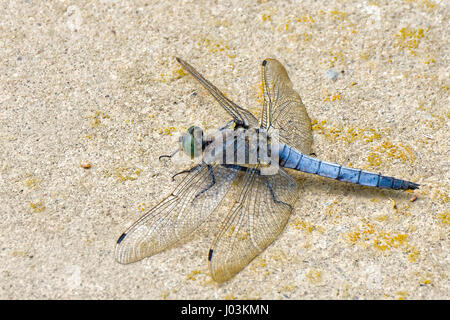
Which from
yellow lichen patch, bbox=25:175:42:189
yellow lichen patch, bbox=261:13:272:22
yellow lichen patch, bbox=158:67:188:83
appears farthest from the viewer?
yellow lichen patch, bbox=261:13:272:22

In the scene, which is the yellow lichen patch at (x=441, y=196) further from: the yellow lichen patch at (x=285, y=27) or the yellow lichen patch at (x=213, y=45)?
the yellow lichen patch at (x=213, y=45)

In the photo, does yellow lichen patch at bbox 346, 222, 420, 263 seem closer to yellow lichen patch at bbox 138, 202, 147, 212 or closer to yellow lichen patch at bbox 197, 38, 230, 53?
yellow lichen patch at bbox 138, 202, 147, 212

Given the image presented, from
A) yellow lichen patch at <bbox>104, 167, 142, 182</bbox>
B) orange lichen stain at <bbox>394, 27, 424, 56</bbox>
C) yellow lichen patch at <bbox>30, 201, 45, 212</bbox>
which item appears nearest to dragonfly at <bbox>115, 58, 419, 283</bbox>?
yellow lichen patch at <bbox>104, 167, 142, 182</bbox>

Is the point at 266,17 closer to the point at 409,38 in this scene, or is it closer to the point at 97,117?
the point at 409,38

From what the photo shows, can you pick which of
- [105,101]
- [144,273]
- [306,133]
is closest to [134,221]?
[144,273]

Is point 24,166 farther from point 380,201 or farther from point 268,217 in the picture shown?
point 380,201
